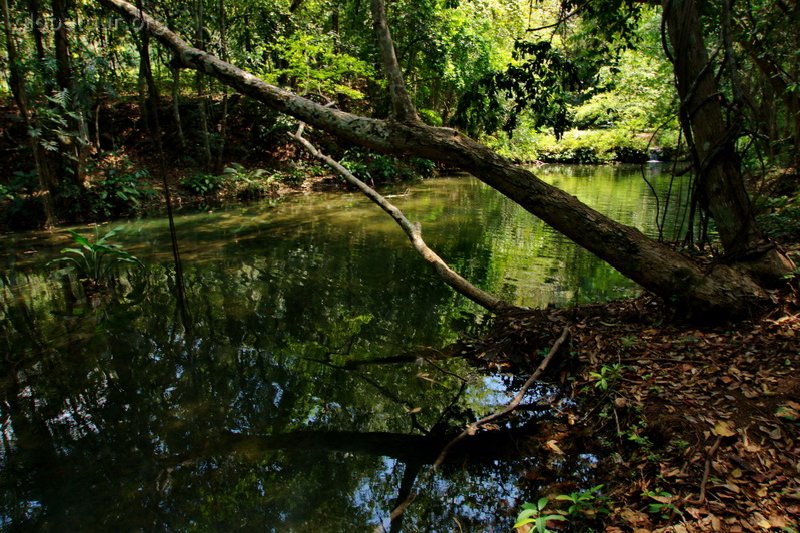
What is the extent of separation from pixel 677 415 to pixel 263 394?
2.94 metres

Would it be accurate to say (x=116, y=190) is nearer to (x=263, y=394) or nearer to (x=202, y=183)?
(x=202, y=183)

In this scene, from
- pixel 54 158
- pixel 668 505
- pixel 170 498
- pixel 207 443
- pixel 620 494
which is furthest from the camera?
pixel 54 158

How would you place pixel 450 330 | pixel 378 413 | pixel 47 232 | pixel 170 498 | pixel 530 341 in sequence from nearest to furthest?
pixel 170 498 → pixel 378 413 → pixel 530 341 → pixel 450 330 → pixel 47 232

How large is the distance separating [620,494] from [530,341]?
1.82 meters

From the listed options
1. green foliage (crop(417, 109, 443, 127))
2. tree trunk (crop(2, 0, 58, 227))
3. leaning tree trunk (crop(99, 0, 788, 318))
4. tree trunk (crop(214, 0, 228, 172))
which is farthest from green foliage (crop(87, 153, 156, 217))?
green foliage (crop(417, 109, 443, 127))

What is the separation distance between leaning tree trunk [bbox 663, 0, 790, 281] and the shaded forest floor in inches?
14.0

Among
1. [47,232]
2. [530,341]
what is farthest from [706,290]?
[47,232]

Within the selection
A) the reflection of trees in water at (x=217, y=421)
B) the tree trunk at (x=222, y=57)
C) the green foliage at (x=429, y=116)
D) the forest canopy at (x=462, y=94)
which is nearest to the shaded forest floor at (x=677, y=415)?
the forest canopy at (x=462, y=94)

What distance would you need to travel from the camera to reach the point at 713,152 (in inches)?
148

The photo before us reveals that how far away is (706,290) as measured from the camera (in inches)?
143

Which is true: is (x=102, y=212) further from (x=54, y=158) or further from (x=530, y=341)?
(x=530, y=341)

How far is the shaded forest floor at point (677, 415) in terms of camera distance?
2119 mm

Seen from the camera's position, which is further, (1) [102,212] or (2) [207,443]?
(1) [102,212]

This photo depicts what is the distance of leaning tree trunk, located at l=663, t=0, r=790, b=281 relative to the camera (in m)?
Answer: 3.71
